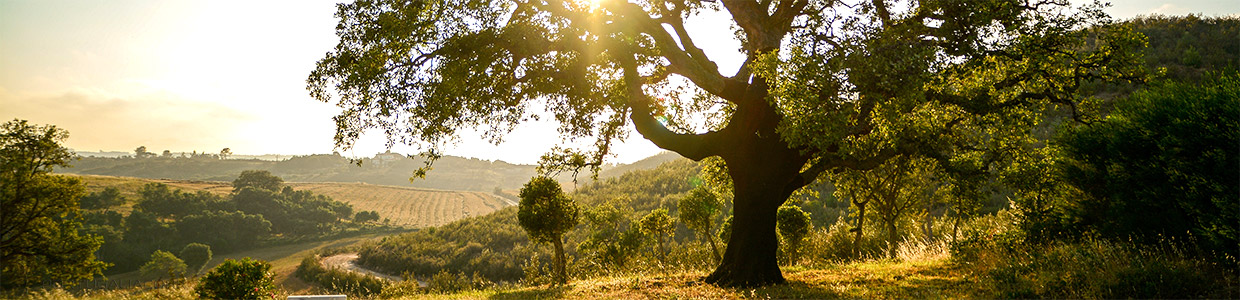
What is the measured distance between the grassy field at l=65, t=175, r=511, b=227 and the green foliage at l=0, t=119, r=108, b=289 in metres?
57.0

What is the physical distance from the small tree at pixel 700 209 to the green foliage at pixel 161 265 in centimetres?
5118

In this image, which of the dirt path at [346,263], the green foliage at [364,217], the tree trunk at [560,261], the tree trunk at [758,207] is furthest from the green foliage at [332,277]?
the green foliage at [364,217]

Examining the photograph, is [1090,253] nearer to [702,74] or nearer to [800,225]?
[702,74]

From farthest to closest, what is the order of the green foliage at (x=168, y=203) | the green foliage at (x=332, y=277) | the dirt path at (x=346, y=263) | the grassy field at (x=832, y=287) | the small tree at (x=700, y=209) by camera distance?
the green foliage at (x=168, y=203) < the dirt path at (x=346, y=263) < the green foliage at (x=332, y=277) < the small tree at (x=700, y=209) < the grassy field at (x=832, y=287)

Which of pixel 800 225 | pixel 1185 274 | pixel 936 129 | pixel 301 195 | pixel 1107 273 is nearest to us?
pixel 1185 274

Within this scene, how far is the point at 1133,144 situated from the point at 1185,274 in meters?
2.46

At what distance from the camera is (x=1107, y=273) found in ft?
24.9

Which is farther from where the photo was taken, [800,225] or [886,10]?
[800,225]

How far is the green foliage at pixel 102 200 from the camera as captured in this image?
2474 inches

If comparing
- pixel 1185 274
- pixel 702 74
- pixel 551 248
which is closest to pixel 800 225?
pixel 702 74

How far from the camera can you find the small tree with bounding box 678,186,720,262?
20.7 metres

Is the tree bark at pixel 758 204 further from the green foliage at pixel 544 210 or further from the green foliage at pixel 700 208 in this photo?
the green foliage at pixel 700 208

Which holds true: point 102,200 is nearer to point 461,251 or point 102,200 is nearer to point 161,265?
point 161,265

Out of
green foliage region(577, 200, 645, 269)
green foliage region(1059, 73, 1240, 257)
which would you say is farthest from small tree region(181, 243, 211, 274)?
green foliage region(1059, 73, 1240, 257)
